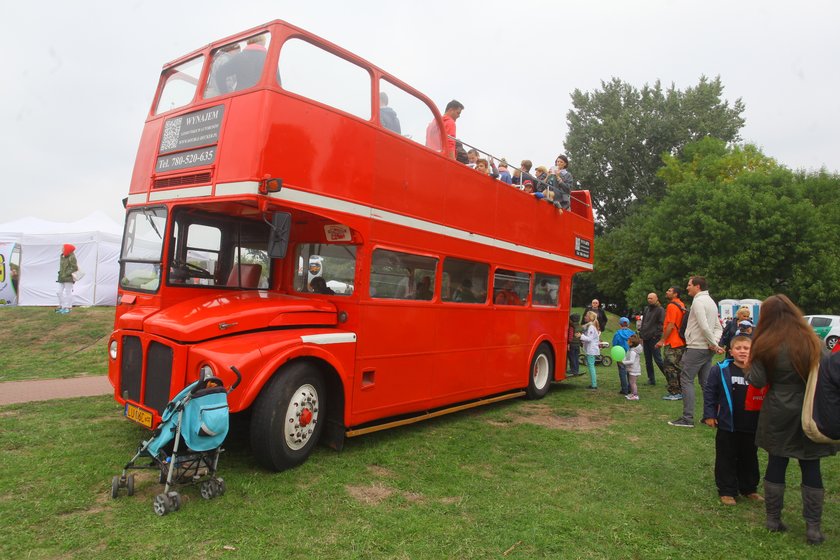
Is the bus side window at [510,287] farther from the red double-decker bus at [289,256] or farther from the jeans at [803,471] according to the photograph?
the jeans at [803,471]

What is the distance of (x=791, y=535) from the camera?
13.1ft

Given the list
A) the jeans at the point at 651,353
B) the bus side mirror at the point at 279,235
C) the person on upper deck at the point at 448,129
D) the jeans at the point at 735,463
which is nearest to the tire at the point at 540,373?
the jeans at the point at 651,353

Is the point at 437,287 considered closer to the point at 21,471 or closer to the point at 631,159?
the point at 21,471

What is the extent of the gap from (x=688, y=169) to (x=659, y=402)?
33.2 m

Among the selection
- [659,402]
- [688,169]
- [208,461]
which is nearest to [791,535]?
[208,461]

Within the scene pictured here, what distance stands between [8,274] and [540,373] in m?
16.7

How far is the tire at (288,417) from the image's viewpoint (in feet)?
15.4

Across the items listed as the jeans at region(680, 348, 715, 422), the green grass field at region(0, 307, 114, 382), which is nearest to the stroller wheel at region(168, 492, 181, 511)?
the jeans at region(680, 348, 715, 422)

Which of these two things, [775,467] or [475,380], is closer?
[775,467]

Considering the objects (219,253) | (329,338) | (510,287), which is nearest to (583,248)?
(510,287)

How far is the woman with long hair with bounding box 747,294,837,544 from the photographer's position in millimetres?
3869

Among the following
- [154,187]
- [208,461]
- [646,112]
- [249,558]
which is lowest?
[249,558]

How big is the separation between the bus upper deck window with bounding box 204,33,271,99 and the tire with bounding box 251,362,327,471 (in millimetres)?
2778

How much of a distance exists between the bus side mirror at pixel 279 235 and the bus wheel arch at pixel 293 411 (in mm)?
1117
